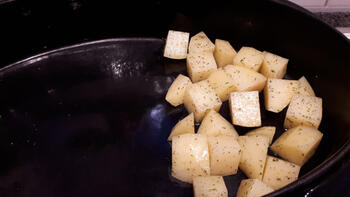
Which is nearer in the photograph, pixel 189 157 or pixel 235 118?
pixel 189 157

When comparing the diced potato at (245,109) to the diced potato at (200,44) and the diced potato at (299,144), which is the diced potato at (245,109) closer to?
the diced potato at (299,144)

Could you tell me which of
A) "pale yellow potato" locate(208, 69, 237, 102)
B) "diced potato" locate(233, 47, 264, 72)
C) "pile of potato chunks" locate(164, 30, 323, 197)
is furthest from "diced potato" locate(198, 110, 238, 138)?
"diced potato" locate(233, 47, 264, 72)

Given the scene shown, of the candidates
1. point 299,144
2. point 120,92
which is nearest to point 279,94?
point 299,144

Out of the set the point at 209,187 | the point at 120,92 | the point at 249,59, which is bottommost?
the point at 209,187

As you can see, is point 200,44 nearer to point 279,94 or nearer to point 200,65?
point 200,65

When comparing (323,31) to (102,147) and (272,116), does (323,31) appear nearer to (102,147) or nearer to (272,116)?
(272,116)

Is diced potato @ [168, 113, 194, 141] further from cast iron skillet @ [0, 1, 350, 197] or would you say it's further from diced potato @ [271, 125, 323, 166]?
diced potato @ [271, 125, 323, 166]

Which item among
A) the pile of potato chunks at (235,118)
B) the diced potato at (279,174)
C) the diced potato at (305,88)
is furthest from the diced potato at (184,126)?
the diced potato at (305,88)

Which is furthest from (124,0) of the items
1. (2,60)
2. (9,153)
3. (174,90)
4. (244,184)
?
(244,184)
